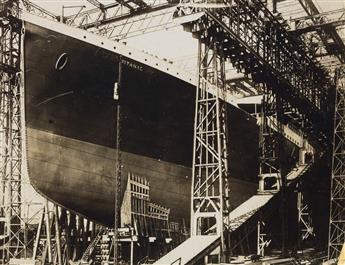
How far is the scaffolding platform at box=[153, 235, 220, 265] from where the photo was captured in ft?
29.5

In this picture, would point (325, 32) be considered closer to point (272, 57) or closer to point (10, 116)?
point (272, 57)

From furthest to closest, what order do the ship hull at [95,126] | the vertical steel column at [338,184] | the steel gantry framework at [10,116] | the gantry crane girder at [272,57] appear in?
the steel gantry framework at [10,116] → the vertical steel column at [338,184] → the gantry crane girder at [272,57] → the ship hull at [95,126]

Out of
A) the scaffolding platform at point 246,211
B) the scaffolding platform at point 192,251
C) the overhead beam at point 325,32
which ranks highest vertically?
the overhead beam at point 325,32

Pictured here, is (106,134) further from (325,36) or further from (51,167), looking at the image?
(325,36)

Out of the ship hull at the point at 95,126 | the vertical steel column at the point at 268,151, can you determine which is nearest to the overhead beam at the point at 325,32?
the vertical steel column at the point at 268,151

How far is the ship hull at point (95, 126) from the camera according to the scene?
1143cm

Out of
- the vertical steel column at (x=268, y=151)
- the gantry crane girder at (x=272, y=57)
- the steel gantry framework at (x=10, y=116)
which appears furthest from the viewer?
the steel gantry framework at (x=10, y=116)

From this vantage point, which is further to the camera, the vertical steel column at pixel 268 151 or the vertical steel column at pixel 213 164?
the vertical steel column at pixel 268 151

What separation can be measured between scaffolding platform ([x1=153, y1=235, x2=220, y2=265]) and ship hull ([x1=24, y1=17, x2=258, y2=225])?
2908mm

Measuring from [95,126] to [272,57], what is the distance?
6573 mm

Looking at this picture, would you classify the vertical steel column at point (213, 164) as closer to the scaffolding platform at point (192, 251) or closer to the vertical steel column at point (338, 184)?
the scaffolding platform at point (192, 251)

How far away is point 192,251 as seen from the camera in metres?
9.38

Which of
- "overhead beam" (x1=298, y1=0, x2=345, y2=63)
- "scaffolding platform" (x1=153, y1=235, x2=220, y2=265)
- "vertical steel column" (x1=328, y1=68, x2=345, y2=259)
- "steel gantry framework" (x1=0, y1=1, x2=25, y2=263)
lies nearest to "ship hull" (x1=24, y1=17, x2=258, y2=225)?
"scaffolding platform" (x1=153, y1=235, x2=220, y2=265)

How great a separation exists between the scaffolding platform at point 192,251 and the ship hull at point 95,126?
9.54 feet
